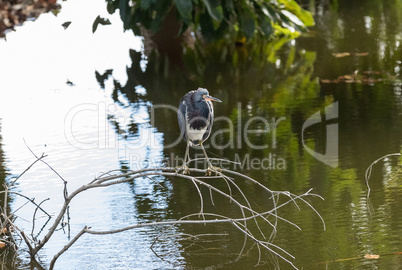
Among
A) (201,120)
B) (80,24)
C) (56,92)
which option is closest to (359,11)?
(80,24)

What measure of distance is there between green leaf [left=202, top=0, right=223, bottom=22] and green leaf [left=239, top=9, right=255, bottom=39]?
0.81m

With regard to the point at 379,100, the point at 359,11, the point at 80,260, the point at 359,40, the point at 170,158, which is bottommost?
the point at 80,260

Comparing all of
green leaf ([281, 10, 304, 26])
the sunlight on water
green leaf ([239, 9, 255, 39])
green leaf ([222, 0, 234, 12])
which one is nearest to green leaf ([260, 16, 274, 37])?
green leaf ([239, 9, 255, 39])

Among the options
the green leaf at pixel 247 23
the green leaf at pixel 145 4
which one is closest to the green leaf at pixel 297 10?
the green leaf at pixel 247 23

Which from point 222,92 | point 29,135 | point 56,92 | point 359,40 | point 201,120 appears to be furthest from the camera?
point 359,40

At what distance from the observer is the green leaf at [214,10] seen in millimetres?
8413

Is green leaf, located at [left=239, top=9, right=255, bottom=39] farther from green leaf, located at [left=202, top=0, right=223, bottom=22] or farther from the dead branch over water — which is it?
the dead branch over water

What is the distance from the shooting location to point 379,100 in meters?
7.37

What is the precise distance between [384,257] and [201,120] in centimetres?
148

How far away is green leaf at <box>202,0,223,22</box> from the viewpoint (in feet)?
27.6

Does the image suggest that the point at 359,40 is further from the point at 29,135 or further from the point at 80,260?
the point at 80,260

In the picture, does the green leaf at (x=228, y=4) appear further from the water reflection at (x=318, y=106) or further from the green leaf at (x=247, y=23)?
the water reflection at (x=318, y=106)

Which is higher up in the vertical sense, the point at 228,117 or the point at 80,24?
the point at 80,24

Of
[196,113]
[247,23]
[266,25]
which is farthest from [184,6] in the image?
[196,113]
